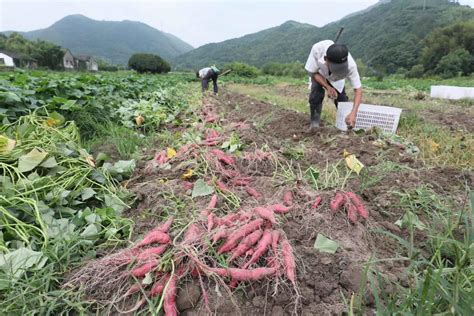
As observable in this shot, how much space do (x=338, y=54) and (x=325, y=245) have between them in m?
2.70

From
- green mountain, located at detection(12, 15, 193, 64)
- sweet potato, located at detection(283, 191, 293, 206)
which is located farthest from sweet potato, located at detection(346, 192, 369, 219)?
green mountain, located at detection(12, 15, 193, 64)

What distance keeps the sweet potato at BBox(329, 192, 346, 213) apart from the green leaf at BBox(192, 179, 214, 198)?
0.79 meters

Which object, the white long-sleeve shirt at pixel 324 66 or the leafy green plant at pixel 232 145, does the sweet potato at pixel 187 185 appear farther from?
the white long-sleeve shirt at pixel 324 66

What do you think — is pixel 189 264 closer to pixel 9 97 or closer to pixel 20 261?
pixel 20 261

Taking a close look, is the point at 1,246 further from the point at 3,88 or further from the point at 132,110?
the point at 132,110

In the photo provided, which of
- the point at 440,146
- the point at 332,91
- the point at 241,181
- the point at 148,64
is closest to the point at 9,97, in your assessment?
the point at 241,181

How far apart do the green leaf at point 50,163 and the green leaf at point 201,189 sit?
3.47ft

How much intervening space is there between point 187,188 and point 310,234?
927 millimetres

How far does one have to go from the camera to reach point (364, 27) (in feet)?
235

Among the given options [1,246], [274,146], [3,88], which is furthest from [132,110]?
[1,246]

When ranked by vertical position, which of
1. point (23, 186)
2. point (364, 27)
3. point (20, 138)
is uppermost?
point (364, 27)

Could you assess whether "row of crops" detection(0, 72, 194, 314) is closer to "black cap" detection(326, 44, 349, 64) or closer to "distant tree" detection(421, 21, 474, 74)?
"black cap" detection(326, 44, 349, 64)

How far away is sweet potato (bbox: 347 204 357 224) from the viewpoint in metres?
1.87

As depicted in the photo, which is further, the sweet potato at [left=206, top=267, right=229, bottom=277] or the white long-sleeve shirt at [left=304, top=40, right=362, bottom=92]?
the white long-sleeve shirt at [left=304, top=40, right=362, bottom=92]
